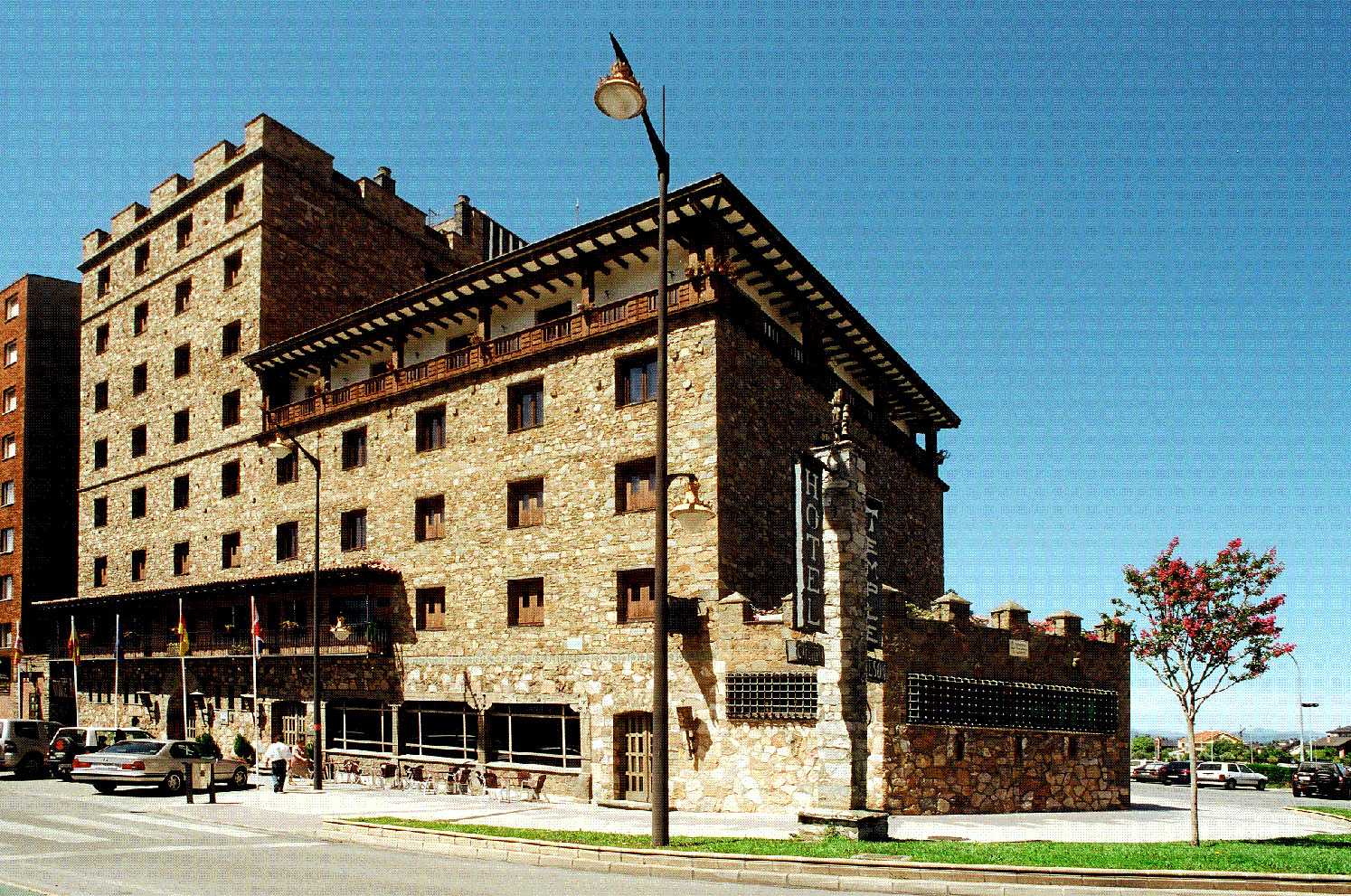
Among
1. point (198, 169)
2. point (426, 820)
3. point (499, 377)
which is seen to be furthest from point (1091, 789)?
point (198, 169)

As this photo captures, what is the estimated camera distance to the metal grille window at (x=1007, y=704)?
22344 millimetres

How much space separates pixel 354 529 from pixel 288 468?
446 cm

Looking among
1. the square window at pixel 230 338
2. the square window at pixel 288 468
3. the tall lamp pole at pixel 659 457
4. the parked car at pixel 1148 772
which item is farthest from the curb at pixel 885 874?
the parked car at pixel 1148 772

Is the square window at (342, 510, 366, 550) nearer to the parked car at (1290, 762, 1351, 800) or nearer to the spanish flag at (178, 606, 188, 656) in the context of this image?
the spanish flag at (178, 606, 188, 656)

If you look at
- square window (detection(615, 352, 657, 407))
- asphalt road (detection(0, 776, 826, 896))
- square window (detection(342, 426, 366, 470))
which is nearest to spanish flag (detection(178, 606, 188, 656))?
square window (detection(342, 426, 366, 470))

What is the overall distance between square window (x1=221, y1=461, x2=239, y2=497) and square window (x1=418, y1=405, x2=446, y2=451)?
34.3 ft

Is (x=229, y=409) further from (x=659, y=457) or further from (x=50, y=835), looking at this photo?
(x=659, y=457)

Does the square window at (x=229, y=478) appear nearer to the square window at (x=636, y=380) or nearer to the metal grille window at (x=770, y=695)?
the square window at (x=636, y=380)

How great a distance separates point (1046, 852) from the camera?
47.5 feet

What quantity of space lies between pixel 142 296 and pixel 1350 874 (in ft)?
153

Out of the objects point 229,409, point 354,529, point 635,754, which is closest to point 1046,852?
point 635,754

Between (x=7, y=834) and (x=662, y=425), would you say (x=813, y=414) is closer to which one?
(x=662, y=425)

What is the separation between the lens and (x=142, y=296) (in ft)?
147

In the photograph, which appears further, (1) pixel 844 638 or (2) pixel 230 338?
(2) pixel 230 338
